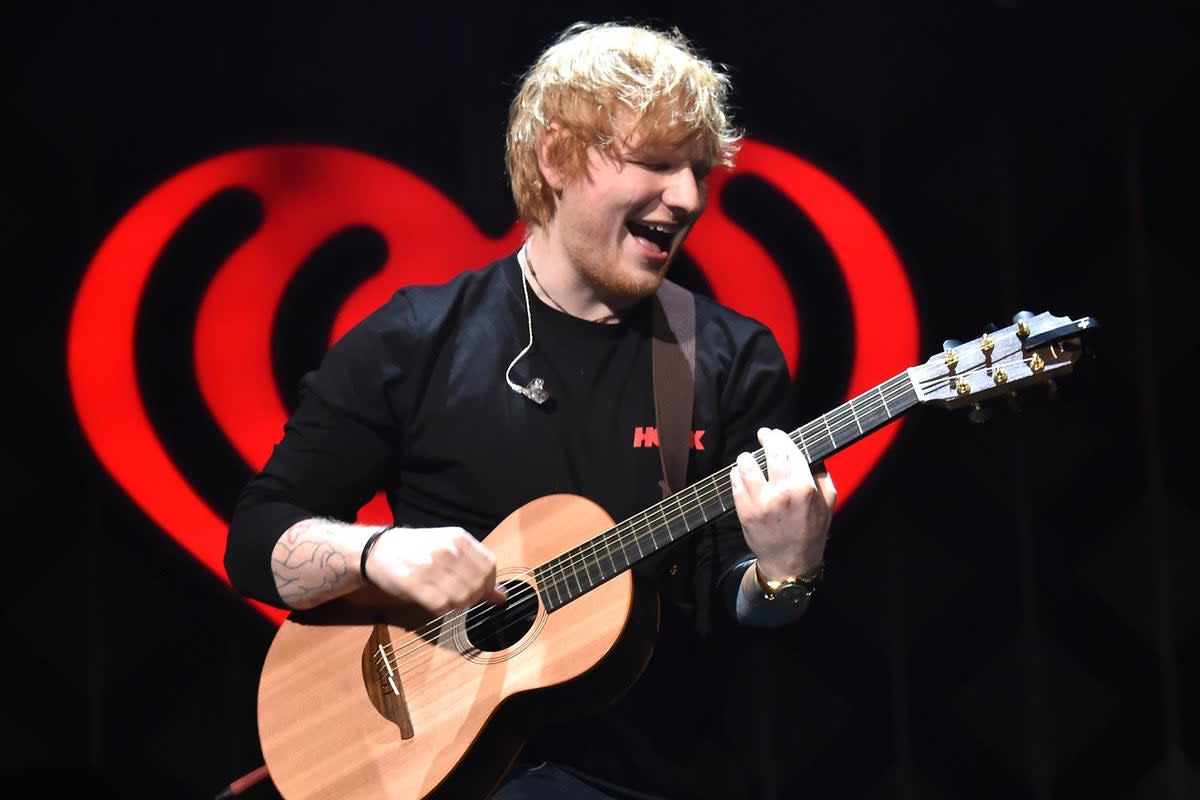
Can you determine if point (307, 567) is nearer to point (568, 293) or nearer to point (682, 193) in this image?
point (568, 293)

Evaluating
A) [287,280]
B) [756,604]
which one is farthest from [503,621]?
[287,280]

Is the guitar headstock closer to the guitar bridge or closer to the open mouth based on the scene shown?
the open mouth

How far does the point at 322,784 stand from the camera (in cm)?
212

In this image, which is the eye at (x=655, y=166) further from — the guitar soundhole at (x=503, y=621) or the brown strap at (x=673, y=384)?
the guitar soundhole at (x=503, y=621)

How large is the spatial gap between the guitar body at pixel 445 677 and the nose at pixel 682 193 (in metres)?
0.58

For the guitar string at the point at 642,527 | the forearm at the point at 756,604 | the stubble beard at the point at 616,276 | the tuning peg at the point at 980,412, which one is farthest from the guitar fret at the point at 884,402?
the stubble beard at the point at 616,276

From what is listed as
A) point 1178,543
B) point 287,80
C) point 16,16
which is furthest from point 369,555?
point 1178,543

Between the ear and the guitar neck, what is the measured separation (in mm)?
669

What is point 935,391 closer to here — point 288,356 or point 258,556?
point 258,556

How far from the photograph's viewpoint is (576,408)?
231 centimetres

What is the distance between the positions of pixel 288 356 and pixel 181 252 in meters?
0.37

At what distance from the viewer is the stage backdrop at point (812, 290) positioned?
3.00 metres

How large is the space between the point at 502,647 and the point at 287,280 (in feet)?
4.26

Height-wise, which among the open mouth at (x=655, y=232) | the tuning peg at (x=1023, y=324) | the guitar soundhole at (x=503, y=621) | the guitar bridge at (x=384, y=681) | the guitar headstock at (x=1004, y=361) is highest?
the open mouth at (x=655, y=232)
